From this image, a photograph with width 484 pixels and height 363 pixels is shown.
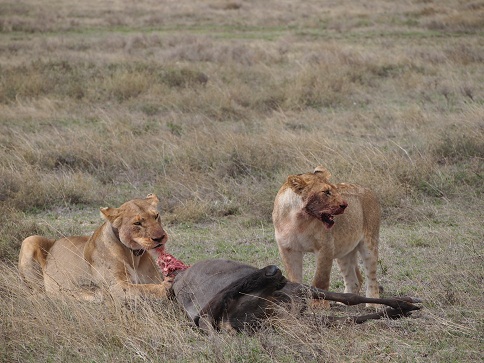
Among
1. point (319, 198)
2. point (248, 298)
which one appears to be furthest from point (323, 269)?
point (248, 298)

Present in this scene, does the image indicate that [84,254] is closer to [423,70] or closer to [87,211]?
[87,211]

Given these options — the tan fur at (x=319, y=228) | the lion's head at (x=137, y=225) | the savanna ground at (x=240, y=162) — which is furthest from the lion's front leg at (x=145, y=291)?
the tan fur at (x=319, y=228)

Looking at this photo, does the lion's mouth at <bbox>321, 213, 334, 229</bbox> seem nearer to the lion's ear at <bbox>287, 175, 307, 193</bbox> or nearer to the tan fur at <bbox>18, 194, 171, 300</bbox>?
the lion's ear at <bbox>287, 175, 307, 193</bbox>

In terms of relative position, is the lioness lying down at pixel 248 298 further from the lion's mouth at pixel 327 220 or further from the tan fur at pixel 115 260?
the lion's mouth at pixel 327 220

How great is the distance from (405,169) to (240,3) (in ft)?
95.2

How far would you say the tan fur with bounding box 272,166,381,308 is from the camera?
6035mm

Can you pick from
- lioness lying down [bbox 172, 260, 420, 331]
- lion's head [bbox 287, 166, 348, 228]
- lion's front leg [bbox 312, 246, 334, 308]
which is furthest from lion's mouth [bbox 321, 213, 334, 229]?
lioness lying down [bbox 172, 260, 420, 331]

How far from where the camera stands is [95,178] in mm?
11023

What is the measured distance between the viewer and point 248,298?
5.16 m

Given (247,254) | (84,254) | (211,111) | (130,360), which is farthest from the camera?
(211,111)

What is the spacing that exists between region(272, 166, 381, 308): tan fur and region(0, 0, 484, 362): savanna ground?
406 mm

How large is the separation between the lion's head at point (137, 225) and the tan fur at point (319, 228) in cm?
94

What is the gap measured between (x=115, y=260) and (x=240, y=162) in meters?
5.26

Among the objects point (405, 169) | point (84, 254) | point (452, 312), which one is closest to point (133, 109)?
point (405, 169)
